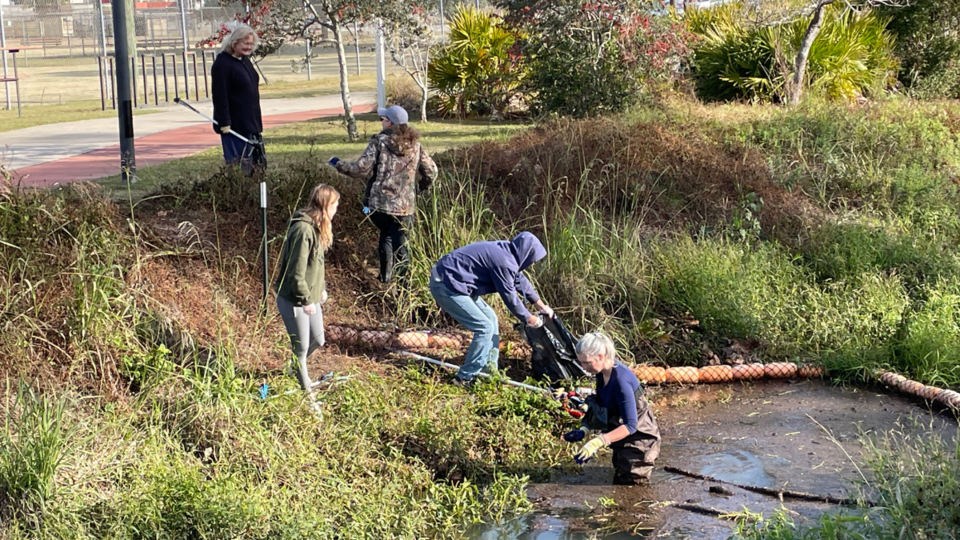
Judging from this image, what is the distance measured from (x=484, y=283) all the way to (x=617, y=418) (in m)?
1.52

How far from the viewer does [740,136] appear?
12.0 m

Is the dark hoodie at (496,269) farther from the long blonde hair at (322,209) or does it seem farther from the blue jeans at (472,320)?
the long blonde hair at (322,209)

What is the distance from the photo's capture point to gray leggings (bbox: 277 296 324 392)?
6.18 meters

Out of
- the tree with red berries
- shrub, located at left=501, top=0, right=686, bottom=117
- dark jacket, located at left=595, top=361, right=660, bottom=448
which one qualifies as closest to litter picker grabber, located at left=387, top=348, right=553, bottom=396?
dark jacket, located at left=595, top=361, right=660, bottom=448

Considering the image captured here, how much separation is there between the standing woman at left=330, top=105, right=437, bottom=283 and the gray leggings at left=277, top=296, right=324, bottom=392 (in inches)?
71.9

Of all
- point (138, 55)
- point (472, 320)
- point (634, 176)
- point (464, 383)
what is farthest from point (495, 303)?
point (138, 55)

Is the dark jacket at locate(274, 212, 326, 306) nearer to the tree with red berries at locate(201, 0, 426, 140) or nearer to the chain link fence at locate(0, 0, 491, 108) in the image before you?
the tree with red berries at locate(201, 0, 426, 140)

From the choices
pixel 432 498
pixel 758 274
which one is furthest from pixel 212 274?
pixel 758 274

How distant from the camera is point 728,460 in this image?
6426 millimetres

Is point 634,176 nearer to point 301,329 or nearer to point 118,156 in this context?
point 301,329

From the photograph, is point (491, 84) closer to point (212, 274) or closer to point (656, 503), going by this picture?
point (212, 274)

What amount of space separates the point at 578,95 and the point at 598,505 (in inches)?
346

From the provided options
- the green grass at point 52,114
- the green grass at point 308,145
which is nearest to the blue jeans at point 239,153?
the green grass at point 308,145

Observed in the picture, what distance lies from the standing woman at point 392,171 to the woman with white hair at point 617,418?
2.77m
